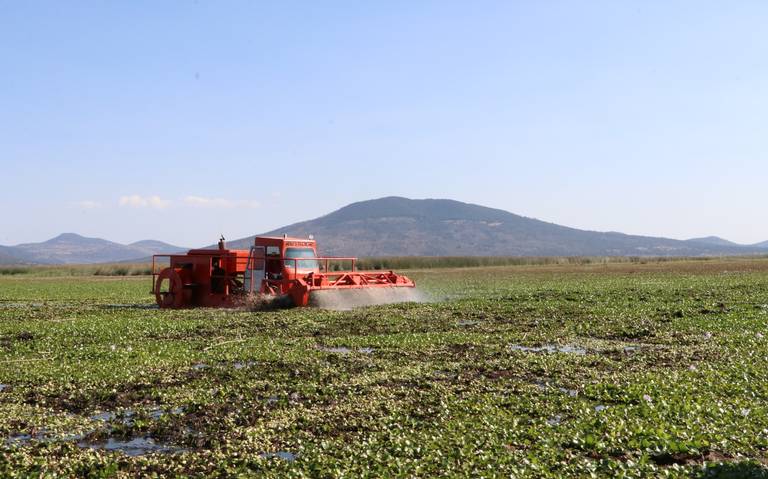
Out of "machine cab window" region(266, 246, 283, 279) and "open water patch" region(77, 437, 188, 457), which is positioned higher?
"machine cab window" region(266, 246, 283, 279)

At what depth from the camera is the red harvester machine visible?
30.2 metres

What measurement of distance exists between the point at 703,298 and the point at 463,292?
44.0 feet

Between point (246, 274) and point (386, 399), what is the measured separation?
1949cm

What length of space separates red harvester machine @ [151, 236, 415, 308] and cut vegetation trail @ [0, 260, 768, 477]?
6613mm

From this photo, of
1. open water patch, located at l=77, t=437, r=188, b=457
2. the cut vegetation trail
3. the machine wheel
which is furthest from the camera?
the machine wheel

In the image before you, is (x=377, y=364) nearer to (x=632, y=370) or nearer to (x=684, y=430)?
(x=632, y=370)

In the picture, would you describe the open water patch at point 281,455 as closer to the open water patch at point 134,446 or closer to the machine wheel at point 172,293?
the open water patch at point 134,446

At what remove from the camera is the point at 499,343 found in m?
19.1

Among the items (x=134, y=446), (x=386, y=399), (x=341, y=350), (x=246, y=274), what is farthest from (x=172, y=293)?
(x=134, y=446)

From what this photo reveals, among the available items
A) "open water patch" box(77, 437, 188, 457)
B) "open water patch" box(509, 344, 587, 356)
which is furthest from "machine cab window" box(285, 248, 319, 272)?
"open water patch" box(77, 437, 188, 457)

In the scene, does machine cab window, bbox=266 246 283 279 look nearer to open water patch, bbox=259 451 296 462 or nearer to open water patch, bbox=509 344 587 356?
open water patch, bbox=509 344 587 356

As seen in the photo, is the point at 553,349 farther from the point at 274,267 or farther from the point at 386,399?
the point at 274,267

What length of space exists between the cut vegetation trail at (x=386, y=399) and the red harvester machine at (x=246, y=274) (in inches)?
260

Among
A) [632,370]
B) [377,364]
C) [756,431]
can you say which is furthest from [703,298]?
[756,431]
